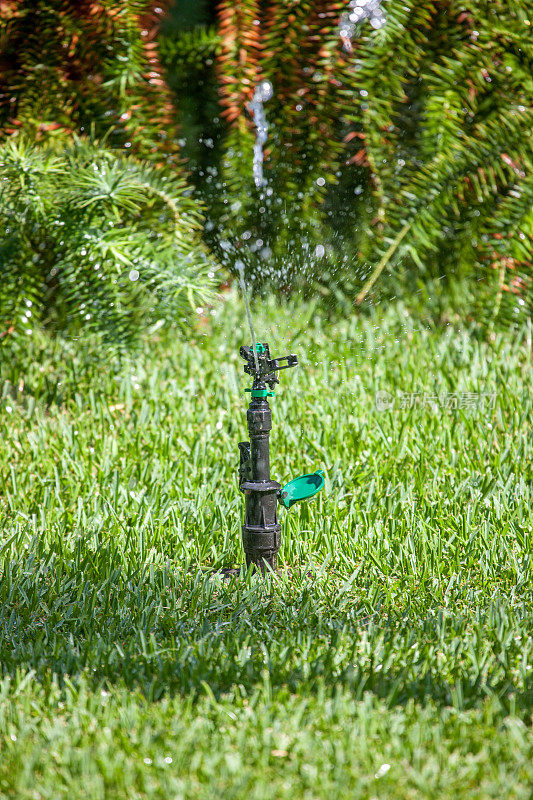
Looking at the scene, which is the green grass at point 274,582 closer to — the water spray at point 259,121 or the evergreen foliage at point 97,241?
the evergreen foliage at point 97,241

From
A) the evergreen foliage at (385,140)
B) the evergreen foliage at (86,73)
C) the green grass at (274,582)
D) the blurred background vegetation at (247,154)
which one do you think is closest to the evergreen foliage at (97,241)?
the blurred background vegetation at (247,154)

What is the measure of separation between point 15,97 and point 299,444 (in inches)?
46.4

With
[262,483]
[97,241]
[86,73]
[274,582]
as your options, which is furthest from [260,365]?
[86,73]

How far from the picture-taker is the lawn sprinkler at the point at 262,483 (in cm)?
136

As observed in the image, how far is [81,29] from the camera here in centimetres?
191

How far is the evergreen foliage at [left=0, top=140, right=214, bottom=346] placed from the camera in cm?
178

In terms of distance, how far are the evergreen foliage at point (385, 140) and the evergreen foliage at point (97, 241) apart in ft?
1.17

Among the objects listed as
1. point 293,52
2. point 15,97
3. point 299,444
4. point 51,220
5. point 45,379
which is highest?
point 293,52

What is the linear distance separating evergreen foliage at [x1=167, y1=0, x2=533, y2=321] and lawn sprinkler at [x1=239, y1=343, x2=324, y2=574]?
0.98 meters

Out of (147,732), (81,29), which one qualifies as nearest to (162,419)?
(81,29)

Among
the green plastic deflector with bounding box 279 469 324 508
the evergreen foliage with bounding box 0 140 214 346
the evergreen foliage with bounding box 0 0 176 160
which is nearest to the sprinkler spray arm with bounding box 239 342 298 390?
the green plastic deflector with bounding box 279 469 324 508

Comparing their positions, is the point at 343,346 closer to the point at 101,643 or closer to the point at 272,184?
the point at 272,184

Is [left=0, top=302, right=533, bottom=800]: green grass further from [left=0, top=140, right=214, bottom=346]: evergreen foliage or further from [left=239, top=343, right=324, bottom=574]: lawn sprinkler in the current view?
[left=0, top=140, right=214, bottom=346]: evergreen foliage

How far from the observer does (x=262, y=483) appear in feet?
4.50
